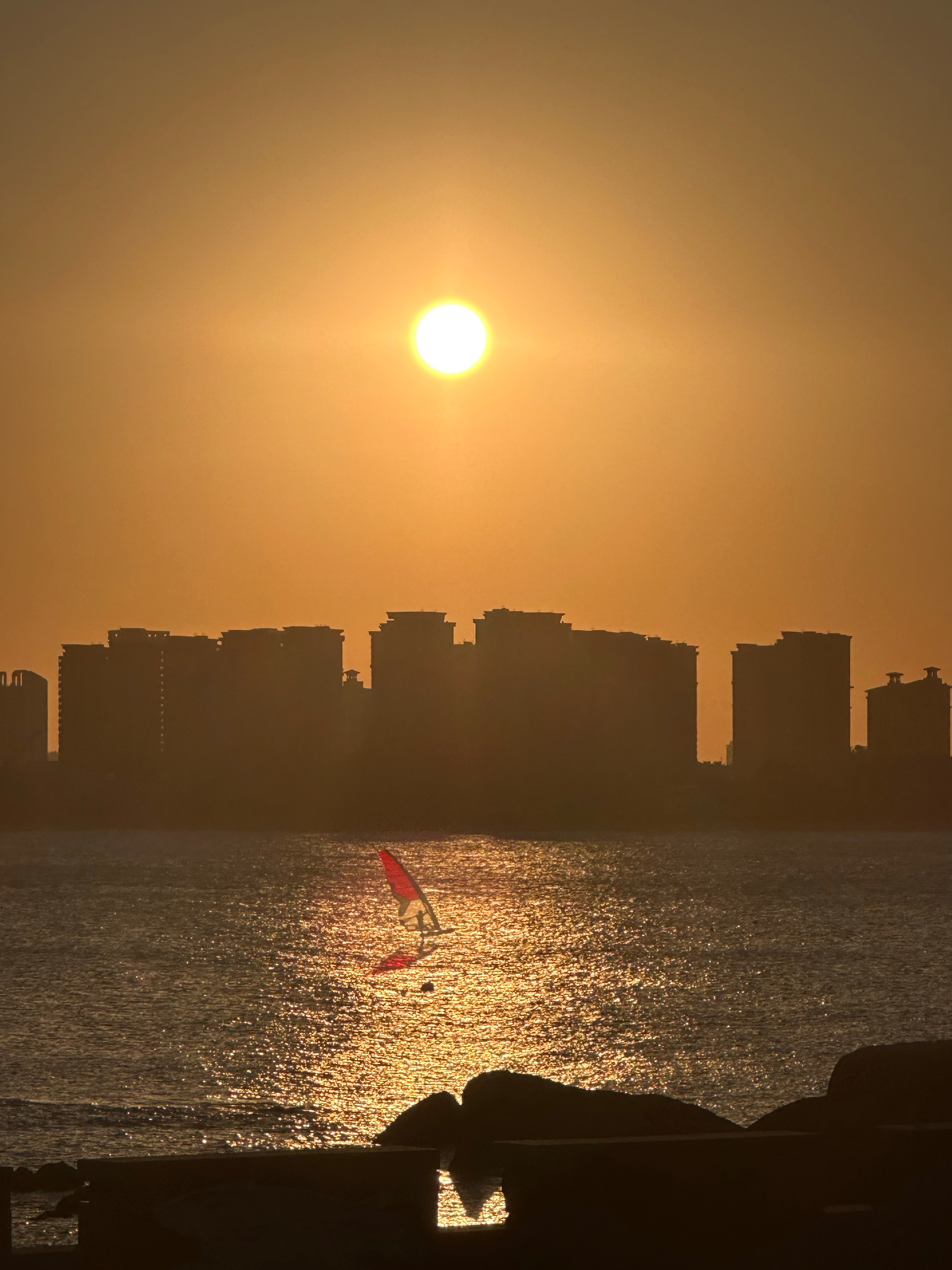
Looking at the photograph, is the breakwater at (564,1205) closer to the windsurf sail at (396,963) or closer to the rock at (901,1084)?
the rock at (901,1084)

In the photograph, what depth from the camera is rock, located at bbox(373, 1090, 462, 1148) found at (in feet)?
96.4

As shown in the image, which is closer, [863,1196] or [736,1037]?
[863,1196]

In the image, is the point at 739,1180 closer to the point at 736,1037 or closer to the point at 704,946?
the point at 736,1037

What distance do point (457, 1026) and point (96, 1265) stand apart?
46044mm

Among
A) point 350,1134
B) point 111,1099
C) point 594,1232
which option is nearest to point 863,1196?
point 594,1232

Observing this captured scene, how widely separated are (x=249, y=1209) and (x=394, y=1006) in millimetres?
52641

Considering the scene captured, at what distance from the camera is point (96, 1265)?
456 inches

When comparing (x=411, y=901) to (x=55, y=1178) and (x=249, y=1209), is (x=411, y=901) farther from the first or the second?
(x=249, y=1209)

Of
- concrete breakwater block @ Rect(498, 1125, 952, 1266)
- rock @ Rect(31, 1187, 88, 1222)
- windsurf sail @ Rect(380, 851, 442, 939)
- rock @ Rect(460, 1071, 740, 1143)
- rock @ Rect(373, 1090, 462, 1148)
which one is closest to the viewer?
concrete breakwater block @ Rect(498, 1125, 952, 1266)

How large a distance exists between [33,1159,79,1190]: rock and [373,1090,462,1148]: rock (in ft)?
19.4

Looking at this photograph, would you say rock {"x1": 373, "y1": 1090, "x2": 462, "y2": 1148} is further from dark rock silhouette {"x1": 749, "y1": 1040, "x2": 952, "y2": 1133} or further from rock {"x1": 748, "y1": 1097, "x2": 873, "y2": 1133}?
dark rock silhouette {"x1": 749, "y1": 1040, "x2": 952, "y2": 1133}

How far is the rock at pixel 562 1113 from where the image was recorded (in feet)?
81.4

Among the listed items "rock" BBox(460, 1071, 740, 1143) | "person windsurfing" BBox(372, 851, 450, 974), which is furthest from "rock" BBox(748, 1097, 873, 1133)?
"person windsurfing" BBox(372, 851, 450, 974)

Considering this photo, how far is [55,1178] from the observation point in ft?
→ 89.0
